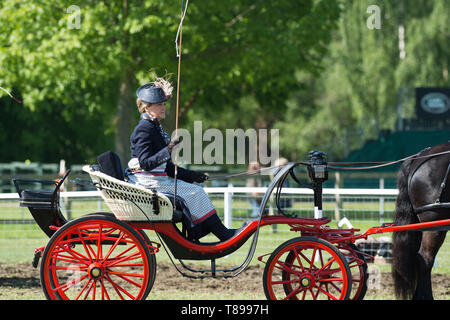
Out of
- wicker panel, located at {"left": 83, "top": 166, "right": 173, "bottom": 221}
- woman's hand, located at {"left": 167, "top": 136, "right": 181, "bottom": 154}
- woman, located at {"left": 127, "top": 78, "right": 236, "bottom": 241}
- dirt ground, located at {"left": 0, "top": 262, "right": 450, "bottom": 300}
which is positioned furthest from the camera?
dirt ground, located at {"left": 0, "top": 262, "right": 450, "bottom": 300}

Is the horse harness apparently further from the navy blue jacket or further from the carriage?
the navy blue jacket

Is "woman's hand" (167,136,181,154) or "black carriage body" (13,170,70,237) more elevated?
"woman's hand" (167,136,181,154)

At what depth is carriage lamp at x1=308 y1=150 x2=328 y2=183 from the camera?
17.8 feet

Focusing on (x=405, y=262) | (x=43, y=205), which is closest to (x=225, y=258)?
(x=405, y=262)

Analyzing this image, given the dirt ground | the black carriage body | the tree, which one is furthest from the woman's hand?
the tree

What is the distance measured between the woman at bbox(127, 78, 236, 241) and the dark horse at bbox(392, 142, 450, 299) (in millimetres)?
1777

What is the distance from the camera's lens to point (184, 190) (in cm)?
566

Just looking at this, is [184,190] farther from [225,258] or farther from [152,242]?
[225,258]

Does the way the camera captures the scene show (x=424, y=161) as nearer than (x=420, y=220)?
No

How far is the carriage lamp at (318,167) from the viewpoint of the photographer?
17.8 feet

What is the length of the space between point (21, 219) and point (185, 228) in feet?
17.9

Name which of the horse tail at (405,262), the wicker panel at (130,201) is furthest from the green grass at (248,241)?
the wicker panel at (130,201)

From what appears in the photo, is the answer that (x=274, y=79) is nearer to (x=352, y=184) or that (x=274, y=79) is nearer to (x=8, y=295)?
(x=352, y=184)

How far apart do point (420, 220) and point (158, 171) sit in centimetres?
258
